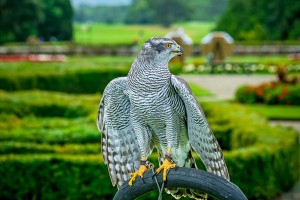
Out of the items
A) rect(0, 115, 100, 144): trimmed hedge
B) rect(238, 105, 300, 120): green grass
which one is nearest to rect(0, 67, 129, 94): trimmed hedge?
rect(238, 105, 300, 120): green grass

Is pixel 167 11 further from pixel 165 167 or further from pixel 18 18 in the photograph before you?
pixel 165 167

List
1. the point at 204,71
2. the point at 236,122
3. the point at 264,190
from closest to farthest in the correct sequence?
1. the point at 264,190
2. the point at 236,122
3. the point at 204,71

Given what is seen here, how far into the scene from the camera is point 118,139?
386cm

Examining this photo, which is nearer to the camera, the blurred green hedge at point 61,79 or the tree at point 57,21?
the blurred green hedge at point 61,79

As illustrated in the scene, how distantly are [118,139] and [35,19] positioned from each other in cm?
5073

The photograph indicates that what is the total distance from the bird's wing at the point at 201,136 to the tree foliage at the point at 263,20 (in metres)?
47.4

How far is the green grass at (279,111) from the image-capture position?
19.3m

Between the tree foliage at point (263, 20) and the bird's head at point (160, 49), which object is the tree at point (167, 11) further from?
the bird's head at point (160, 49)

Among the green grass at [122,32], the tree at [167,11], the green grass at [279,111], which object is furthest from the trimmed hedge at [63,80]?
the tree at [167,11]

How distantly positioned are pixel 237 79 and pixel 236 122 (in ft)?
60.7

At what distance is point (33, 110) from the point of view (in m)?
14.6

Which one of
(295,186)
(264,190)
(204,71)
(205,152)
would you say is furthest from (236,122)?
(204,71)

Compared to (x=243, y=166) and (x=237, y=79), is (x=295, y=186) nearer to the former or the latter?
(x=243, y=166)

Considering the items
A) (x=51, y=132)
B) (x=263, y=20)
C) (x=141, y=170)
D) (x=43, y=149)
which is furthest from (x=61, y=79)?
(x=263, y=20)
